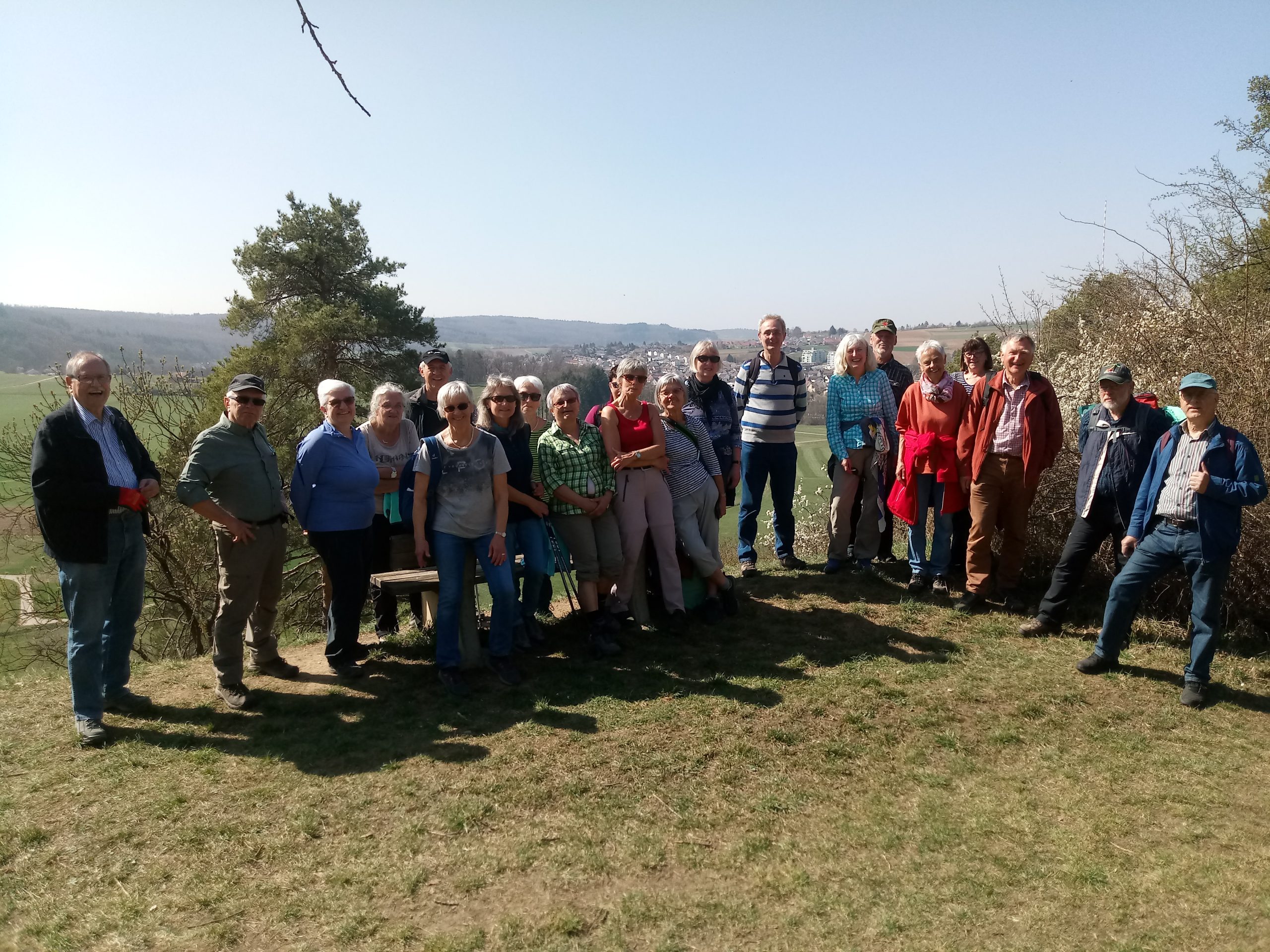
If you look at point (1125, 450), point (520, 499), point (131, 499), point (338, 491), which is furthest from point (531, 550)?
point (1125, 450)

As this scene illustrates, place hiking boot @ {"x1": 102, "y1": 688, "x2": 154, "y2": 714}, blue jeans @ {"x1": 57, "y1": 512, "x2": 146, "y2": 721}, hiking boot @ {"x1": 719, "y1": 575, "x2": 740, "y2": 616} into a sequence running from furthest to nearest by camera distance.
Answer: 1. hiking boot @ {"x1": 719, "y1": 575, "x2": 740, "y2": 616}
2. hiking boot @ {"x1": 102, "y1": 688, "x2": 154, "y2": 714}
3. blue jeans @ {"x1": 57, "y1": 512, "x2": 146, "y2": 721}

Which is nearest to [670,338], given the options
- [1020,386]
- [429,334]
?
[429,334]

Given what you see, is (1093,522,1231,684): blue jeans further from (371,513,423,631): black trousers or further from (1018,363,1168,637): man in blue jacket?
(371,513,423,631): black trousers

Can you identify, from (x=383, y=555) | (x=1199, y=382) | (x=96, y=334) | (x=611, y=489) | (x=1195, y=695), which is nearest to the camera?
(x=1199, y=382)

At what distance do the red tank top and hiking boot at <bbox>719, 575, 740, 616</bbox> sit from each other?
1.38 metres

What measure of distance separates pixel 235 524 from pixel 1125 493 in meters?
5.94

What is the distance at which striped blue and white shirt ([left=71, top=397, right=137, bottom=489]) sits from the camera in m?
4.50

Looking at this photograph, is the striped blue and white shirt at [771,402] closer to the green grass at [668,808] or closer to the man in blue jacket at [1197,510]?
the green grass at [668,808]

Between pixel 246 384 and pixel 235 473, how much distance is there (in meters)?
0.56

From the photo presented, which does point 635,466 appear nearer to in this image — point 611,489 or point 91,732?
point 611,489

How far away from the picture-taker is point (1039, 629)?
5.89 metres

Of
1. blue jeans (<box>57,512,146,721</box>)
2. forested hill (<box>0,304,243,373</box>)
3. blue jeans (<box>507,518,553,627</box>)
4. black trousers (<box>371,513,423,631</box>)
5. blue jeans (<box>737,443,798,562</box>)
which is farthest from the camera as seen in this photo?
forested hill (<box>0,304,243,373</box>)

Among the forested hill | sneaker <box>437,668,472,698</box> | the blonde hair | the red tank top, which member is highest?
the forested hill

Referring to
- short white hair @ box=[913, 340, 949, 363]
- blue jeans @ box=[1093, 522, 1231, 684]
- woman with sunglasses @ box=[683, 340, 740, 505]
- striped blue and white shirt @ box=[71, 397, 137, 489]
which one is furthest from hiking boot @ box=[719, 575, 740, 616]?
striped blue and white shirt @ box=[71, 397, 137, 489]
